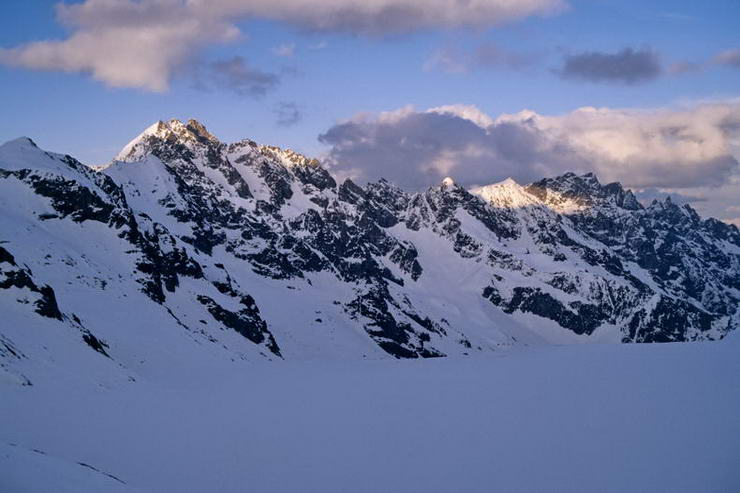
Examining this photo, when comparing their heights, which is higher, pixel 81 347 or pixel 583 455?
pixel 81 347

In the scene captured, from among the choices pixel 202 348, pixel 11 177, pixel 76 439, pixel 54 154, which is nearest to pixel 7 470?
pixel 76 439

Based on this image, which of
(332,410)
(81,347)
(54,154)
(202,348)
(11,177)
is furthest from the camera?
(54,154)

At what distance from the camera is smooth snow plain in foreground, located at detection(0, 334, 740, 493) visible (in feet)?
122

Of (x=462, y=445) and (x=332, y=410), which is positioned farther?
(x=332, y=410)

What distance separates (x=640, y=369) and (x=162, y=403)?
169 ft

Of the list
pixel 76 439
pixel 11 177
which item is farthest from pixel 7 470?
pixel 11 177

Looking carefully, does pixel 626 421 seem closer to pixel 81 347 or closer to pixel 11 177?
pixel 81 347

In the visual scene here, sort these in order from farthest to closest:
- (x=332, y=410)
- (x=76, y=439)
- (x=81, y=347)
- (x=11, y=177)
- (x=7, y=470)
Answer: (x=11, y=177)
(x=81, y=347)
(x=332, y=410)
(x=76, y=439)
(x=7, y=470)

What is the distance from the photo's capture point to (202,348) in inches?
4318

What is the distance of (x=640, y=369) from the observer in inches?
2950

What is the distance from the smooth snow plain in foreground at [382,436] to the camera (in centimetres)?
3709

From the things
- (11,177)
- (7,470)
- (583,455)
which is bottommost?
(583,455)

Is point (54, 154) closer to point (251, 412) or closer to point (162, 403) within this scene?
point (162, 403)

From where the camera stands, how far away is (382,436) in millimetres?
44781
